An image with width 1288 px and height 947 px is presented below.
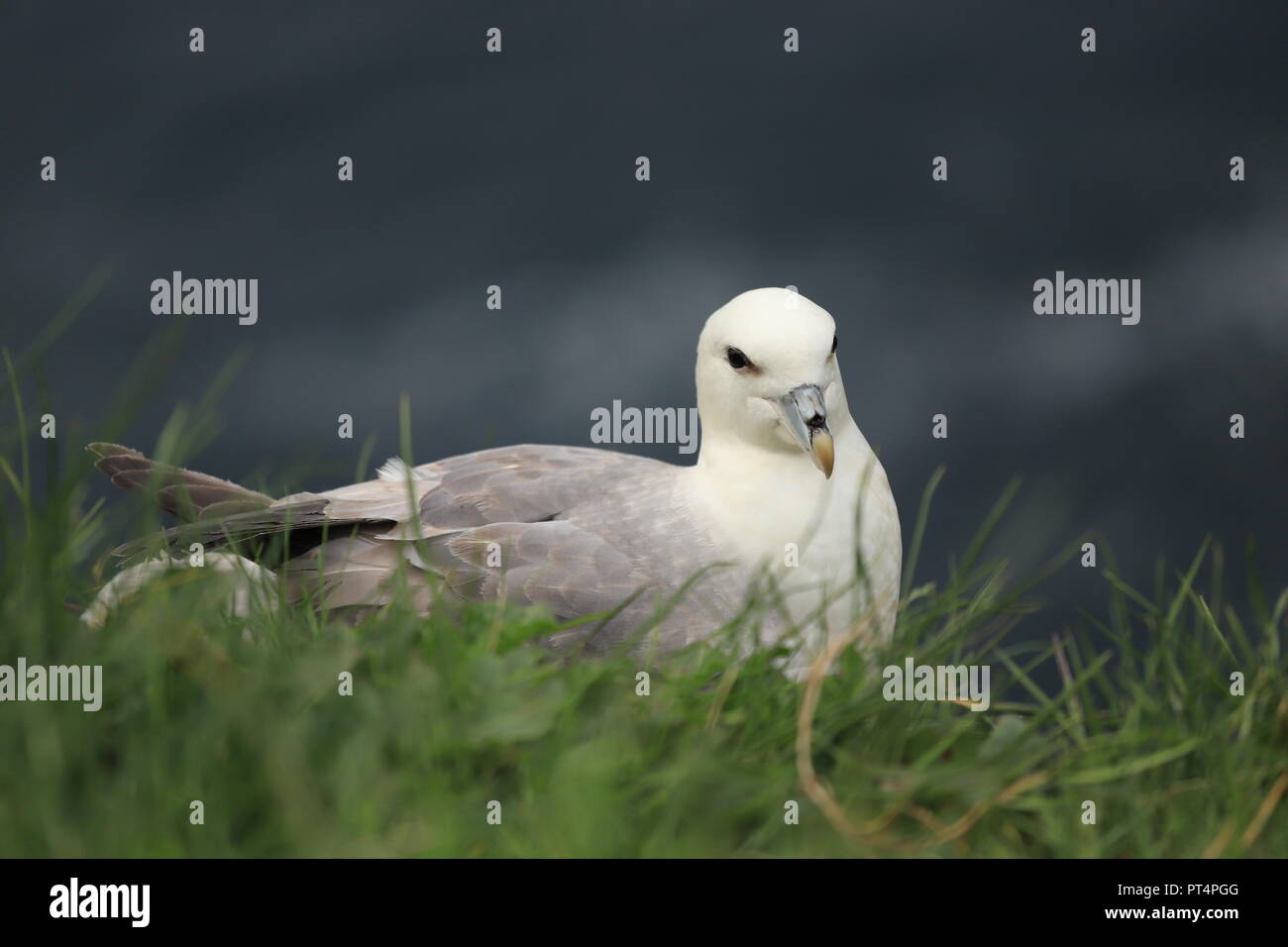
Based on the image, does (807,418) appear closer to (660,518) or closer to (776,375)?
(776,375)

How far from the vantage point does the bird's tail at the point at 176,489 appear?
4.59m

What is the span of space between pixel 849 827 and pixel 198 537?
8.84 feet

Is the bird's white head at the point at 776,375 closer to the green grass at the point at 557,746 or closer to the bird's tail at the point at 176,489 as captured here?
the green grass at the point at 557,746

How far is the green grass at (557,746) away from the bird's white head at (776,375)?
1001 mm

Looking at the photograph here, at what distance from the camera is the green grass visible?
96.6 inches

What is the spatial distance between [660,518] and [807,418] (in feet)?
2.04

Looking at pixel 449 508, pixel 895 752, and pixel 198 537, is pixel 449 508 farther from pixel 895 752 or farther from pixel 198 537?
pixel 895 752

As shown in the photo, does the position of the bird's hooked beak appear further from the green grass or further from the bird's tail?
the bird's tail

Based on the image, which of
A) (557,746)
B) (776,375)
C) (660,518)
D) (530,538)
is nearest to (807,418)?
(776,375)

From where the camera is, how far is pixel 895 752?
2996 mm
